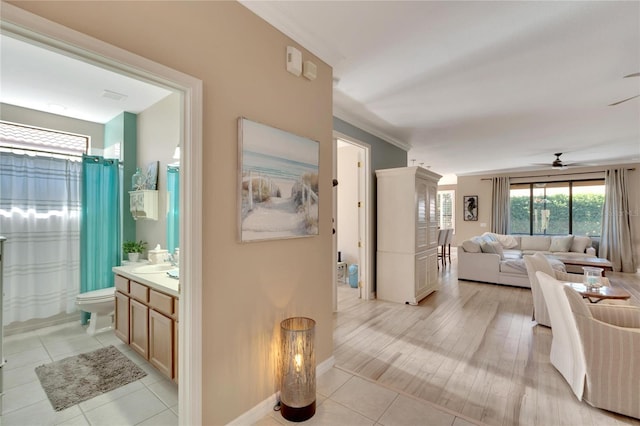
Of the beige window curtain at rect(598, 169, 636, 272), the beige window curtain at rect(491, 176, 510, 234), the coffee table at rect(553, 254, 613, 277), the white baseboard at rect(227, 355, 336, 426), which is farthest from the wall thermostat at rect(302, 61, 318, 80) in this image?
the beige window curtain at rect(598, 169, 636, 272)

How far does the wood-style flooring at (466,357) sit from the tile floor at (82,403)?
4.68 ft

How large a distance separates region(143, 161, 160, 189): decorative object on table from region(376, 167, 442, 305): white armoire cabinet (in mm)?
3120

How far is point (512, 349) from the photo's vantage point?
285 cm

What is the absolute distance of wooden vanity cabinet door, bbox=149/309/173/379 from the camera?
211cm


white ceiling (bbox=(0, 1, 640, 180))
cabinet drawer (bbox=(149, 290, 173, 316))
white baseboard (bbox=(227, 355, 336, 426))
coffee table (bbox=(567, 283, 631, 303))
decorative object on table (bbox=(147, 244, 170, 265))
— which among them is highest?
white ceiling (bbox=(0, 1, 640, 180))

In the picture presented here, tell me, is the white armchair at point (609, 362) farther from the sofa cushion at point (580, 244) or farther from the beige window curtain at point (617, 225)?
the beige window curtain at point (617, 225)

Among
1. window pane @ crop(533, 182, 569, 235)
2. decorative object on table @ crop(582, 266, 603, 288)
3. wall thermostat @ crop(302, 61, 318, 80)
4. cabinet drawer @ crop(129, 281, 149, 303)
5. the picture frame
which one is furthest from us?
the picture frame

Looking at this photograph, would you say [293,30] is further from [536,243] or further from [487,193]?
[487,193]

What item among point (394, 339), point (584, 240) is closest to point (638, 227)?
point (584, 240)

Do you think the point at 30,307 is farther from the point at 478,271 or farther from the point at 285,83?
the point at 478,271

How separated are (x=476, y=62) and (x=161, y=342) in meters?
3.56

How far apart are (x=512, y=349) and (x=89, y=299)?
439cm

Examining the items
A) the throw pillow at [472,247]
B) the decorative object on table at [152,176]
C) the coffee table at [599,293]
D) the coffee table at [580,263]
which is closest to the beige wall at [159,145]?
the decorative object on table at [152,176]

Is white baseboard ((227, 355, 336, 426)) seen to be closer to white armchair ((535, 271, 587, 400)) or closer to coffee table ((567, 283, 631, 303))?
white armchair ((535, 271, 587, 400))
